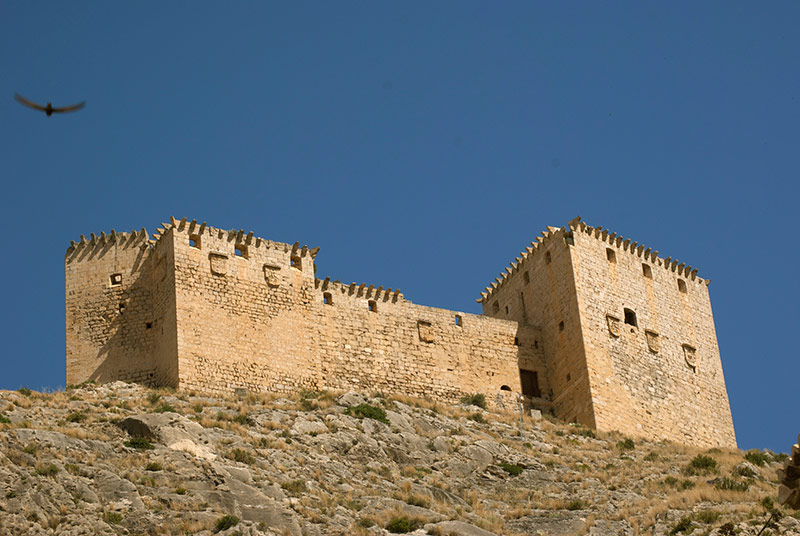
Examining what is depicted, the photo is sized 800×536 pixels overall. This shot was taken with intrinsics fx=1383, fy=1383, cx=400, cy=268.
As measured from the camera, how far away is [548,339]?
45.2 metres

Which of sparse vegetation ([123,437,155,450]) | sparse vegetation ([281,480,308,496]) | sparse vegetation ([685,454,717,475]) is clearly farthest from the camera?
sparse vegetation ([685,454,717,475])

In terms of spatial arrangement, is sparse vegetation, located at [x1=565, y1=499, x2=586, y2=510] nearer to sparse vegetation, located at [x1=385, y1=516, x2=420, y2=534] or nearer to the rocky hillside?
the rocky hillside

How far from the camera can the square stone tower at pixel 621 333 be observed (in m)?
43.1

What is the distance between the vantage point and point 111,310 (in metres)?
40.2

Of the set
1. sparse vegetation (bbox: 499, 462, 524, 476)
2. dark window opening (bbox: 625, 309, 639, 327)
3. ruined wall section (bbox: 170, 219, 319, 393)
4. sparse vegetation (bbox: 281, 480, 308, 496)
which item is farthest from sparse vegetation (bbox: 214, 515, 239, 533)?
dark window opening (bbox: 625, 309, 639, 327)

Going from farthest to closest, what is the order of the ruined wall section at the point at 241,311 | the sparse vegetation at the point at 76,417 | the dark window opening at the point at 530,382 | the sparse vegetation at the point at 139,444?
1. the dark window opening at the point at 530,382
2. the ruined wall section at the point at 241,311
3. the sparse vegetation at the point at 76,417
4. the sparse vegetation at the point at 139,444

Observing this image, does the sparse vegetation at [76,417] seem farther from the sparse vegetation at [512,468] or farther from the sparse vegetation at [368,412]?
the sparse vegetation at [512,468]

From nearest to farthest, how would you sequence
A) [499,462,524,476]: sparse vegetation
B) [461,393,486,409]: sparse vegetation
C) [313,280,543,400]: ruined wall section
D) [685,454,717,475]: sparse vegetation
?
[499,462,524,476]: sparse vegetation < [685,454,717,475]: sparse vegetation < [313,280,543,400]: ruined wall section < [461,393,486,409]: sparse vegetation

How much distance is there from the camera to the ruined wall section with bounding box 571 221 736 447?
43.2m

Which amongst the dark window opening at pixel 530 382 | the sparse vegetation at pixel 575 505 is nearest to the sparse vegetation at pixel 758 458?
the sparse vegetation at pixel 575 505

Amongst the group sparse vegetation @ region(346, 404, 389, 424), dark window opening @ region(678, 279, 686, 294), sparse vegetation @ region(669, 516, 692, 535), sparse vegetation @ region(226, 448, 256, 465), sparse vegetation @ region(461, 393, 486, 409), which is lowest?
sparse vegetation @ region(669, 516, 692, 535)

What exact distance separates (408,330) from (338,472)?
33.2ft

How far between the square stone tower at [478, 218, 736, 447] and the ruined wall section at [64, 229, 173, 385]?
1302 centimetres

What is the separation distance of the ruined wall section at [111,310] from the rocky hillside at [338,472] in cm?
184
